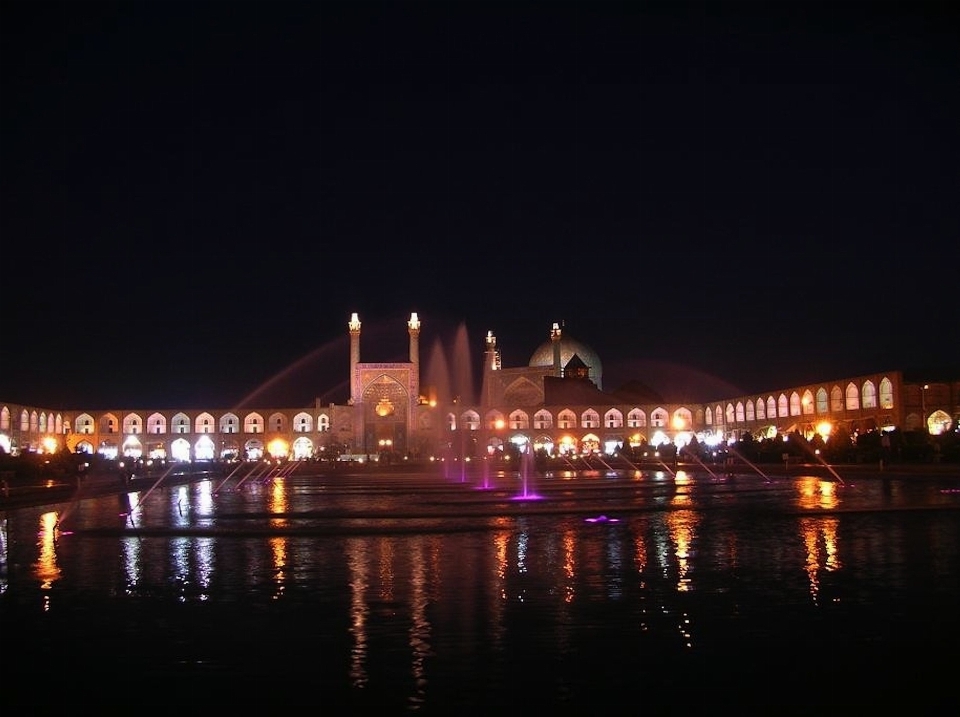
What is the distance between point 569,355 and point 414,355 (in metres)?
15.9

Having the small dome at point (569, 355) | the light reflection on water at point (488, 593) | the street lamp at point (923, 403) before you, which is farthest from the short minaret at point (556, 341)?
the light reflection on water at point (488, 593)

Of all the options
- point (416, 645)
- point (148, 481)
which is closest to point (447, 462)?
point (148, 481)

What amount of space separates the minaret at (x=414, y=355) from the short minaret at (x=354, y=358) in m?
3.76

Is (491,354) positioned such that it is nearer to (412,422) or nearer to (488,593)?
(412,422)

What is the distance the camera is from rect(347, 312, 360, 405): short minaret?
3027 inches

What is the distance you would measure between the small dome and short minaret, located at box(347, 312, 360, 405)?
1643cm

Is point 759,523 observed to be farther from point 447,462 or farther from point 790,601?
point 447,462

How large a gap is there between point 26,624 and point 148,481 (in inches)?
1095

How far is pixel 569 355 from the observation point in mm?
88375

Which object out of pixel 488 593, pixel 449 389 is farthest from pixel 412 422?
pixel 488 593

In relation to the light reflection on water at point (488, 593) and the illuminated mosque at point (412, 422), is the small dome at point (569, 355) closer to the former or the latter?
the illuminated mosque at point (412, 422)

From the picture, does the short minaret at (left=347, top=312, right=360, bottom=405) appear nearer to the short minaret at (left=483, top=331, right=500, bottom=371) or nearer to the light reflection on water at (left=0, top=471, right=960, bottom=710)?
the short minaret at (left=483, top=331, right=500, bottom=371)

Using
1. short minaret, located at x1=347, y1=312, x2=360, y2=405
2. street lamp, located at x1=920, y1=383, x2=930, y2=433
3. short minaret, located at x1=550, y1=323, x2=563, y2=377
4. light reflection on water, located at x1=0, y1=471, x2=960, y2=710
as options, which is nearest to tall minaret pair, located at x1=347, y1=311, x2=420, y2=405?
short minaret, located at x1=347, y1=312, x2=360, y2=405

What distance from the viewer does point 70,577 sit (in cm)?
1085
